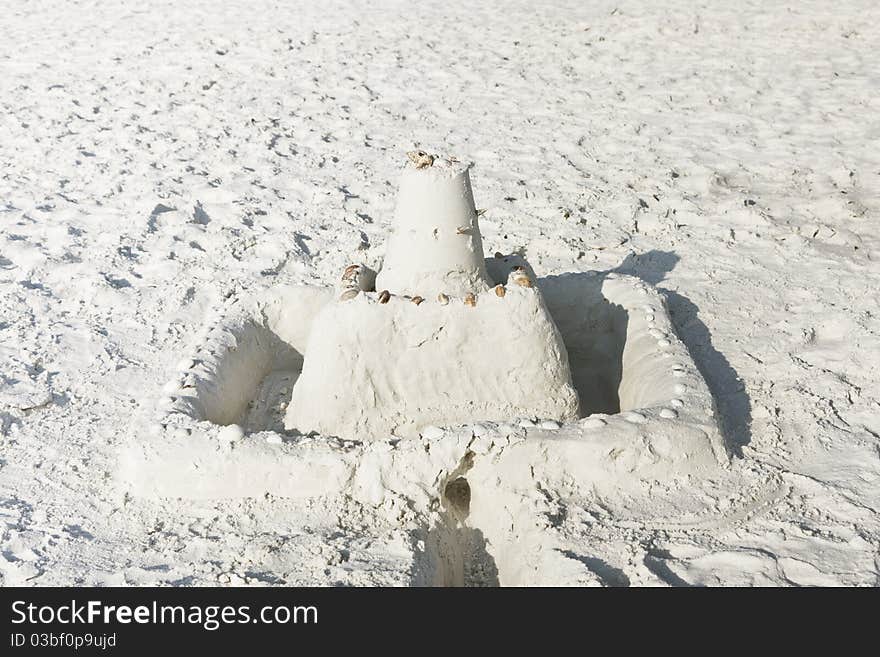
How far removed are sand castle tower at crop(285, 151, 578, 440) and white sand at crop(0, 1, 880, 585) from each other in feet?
1.41

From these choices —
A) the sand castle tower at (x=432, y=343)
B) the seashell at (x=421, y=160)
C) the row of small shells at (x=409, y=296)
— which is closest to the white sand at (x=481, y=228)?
the sand castle tower at (x=432, y=343)

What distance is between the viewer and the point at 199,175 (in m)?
7.12

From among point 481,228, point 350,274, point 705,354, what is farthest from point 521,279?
point 481,228

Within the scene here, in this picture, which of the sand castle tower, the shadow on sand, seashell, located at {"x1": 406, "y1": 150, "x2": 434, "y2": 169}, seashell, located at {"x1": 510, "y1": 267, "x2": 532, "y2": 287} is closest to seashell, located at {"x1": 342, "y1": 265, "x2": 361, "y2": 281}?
the sand castle tower

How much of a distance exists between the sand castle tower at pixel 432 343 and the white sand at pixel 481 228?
0.43m

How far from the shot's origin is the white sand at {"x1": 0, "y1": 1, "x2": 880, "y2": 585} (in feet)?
11.0

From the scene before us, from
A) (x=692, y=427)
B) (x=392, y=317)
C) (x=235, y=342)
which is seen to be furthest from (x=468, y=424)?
(x=235, y=342)

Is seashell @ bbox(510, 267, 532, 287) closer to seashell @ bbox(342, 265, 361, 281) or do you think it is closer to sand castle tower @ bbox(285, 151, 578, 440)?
sand castle tower @ bbox(285, 151, 578, 440)

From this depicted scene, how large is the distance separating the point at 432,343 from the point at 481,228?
2.55 metres

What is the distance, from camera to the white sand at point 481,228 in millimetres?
3352

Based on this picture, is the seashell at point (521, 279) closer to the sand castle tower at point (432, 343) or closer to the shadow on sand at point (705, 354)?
the sand castle tower at point (432, 343)

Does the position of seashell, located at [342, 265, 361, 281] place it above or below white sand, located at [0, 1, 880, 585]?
above

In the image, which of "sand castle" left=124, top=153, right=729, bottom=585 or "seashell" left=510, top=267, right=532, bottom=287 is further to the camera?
"seashell" left=510, top=267, right=532, bottom=287

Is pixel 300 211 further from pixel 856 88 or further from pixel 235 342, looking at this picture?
pixel 856 88
